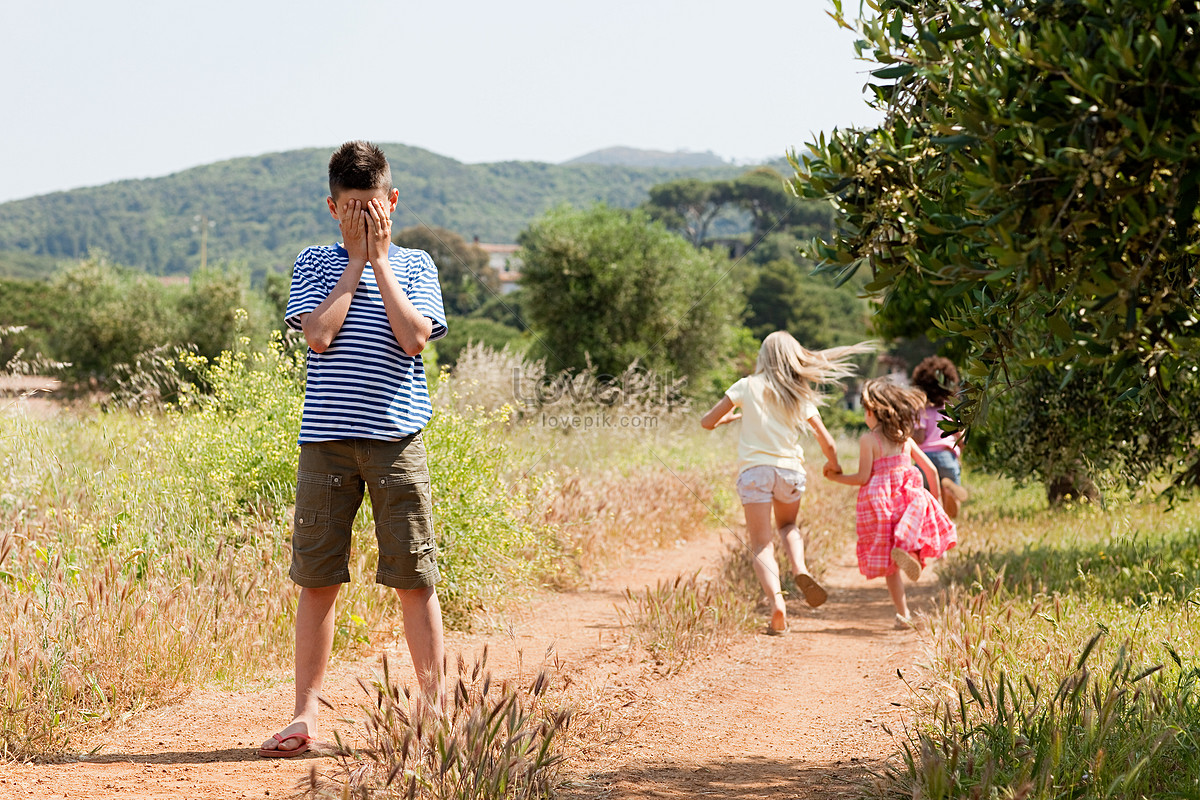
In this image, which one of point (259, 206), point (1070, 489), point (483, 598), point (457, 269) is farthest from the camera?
point (259, 206)

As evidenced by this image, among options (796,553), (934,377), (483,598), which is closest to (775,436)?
(796,553)

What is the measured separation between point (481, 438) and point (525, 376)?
642cm

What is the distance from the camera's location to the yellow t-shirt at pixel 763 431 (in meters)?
6.07

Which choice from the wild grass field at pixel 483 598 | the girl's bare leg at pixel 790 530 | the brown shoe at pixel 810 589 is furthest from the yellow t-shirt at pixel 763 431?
the wild grass field at pixel 483 598

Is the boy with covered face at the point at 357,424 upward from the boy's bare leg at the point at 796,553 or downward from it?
upward

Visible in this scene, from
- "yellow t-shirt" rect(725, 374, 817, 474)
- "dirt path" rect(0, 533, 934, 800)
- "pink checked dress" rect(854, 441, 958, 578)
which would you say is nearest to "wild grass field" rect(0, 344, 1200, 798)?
"dirt path" rect(0, 533, 934, 800)

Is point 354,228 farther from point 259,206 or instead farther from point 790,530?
point 259,206

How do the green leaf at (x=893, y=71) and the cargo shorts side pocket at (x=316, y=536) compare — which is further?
the cargo shorts side pocket at (x=316, y=536)

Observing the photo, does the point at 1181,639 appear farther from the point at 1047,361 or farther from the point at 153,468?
the point at 153,468

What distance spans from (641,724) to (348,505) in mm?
1465

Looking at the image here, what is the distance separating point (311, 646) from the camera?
350 centimetres

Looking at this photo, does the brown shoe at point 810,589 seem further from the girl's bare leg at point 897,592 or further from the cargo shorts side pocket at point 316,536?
the cargo shorts side pocket at point 316,536

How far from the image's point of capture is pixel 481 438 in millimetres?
6195

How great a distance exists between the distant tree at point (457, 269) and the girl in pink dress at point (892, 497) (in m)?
Result: 60.3
